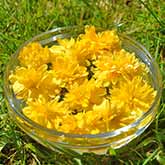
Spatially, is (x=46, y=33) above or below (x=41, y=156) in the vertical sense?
above

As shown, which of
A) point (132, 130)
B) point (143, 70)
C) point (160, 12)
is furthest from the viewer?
point (160, 12)

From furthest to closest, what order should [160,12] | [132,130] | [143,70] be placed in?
[160,12] < [143,70] < [132,130]

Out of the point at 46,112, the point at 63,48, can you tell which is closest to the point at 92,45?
the point at 63,48

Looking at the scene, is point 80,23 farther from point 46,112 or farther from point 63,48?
point 46,112

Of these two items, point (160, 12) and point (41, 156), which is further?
point (160, 12)

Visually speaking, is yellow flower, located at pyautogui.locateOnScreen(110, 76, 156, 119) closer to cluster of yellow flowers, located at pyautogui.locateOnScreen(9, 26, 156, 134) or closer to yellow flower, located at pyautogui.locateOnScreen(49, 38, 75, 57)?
cluster of yellow flowers, located at pyautogui.locateOnScreen(9, 26, 156, 134)

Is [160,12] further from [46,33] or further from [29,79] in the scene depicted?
[29,79]

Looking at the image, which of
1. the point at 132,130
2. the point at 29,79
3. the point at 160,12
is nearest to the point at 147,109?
the point at 132,130

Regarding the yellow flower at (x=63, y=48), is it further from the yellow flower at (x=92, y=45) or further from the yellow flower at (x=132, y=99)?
the yellow flower at (x=132, y=99)
